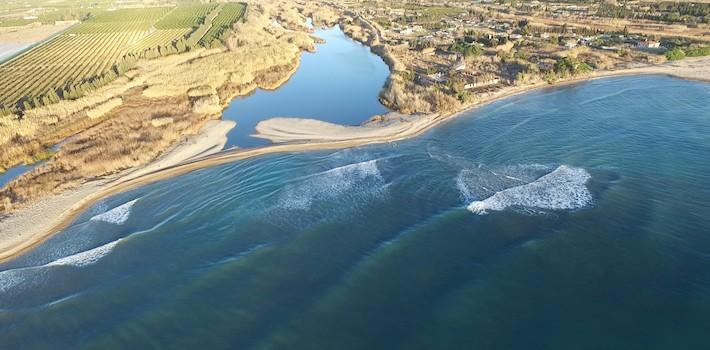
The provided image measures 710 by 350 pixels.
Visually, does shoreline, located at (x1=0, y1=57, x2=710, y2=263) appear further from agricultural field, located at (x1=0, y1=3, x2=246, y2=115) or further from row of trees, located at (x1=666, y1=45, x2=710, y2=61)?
agricultural field, located at (x1=0, y1=3, x2=246, y2=115)

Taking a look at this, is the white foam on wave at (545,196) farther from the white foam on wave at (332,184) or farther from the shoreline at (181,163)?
the shoreline at (181,163)

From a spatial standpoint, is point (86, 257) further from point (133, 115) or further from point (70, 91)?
point (70, 91)

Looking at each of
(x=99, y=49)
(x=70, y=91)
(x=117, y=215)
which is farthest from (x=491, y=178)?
(x=99, y=49)

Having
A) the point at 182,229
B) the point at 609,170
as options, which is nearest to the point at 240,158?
the point at 182,229

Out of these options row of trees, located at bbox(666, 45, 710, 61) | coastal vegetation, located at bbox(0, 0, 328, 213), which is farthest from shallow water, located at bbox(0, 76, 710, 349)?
row of trees, located at bbox(666, 45, 710, 61)

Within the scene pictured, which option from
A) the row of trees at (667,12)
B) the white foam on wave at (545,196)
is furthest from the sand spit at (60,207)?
the row of trees at (667,12)

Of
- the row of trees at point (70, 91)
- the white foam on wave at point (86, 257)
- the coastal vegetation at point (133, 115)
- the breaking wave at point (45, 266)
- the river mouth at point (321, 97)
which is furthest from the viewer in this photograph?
the row of trees at point (70, 91)
